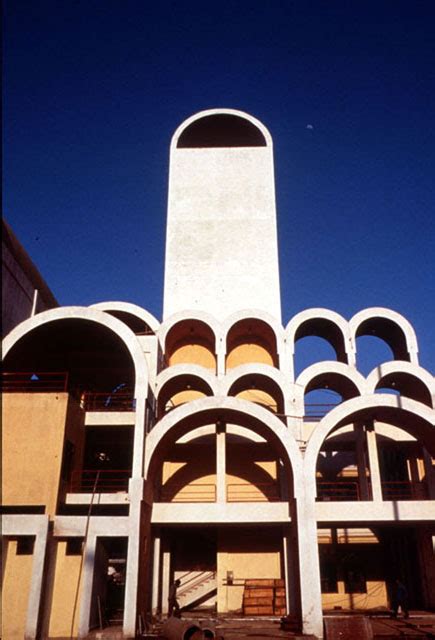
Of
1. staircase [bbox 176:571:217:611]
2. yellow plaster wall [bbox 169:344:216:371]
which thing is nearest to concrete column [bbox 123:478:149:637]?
staircase [bbox 176:571:217:611]

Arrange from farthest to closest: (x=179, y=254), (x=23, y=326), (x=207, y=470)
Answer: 1. (x=179, y=254)
2. (x=207, y=470)
3. (x=23, y=326)

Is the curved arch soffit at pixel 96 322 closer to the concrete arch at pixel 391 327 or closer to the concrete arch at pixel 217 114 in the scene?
the concrete arch at pixel 391 327

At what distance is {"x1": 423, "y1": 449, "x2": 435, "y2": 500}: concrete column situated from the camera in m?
19.9

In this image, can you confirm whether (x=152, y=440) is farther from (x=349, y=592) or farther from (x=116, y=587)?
(x=349, y=592)

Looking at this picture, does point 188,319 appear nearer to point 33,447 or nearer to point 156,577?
point 33,447

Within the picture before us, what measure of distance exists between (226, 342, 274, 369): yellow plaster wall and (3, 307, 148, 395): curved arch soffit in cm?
671

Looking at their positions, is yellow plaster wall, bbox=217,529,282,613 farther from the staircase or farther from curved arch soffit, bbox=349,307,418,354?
curved arch soffit, bbox=349,307,418,354

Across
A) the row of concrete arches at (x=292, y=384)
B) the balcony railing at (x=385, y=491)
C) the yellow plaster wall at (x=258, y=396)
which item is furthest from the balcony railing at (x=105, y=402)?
the balcony railing at (x=385, y=491)

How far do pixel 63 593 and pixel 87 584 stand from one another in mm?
1062

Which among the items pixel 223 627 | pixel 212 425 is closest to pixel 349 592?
pixel 223 627

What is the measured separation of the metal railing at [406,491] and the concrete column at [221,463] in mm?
6077

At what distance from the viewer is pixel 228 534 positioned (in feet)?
68.5

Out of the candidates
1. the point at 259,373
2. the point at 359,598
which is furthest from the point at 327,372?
the point at 359,598

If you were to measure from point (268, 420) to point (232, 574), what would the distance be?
6.91 m
